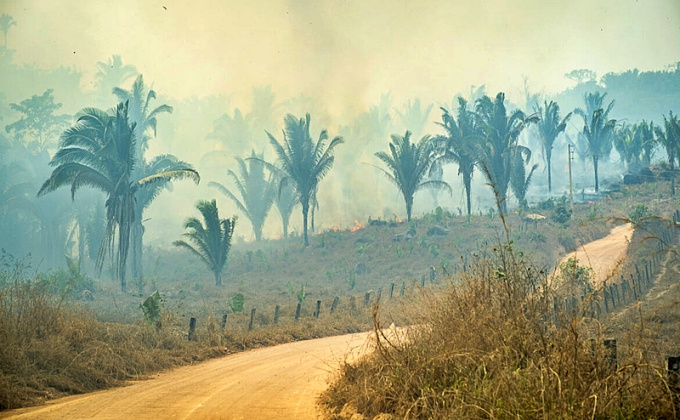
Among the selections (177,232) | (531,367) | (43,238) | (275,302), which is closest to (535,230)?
(275,302)

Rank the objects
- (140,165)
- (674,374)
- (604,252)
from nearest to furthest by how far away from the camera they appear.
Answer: (674,374) → (604,252) → (140,165)

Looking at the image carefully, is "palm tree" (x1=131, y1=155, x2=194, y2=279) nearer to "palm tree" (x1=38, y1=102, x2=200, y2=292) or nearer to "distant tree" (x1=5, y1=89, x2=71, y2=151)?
"palm tree" (x1=38, y1=102, x2=200, y2=292)

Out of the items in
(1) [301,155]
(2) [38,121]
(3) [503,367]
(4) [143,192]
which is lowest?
(3) [503,367]

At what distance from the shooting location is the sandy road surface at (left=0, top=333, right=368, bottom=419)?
28.1 ft

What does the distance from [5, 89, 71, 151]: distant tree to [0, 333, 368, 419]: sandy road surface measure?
6106 centimetres

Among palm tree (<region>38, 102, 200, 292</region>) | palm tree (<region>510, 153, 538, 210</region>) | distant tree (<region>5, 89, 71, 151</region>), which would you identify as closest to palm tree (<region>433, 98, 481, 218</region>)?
palm tree (<region>510, 153, 538, 210</region>)

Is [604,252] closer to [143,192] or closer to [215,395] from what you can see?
[215,395]

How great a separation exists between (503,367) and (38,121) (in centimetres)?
7005

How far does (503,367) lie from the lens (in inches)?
244

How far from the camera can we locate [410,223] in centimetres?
4388

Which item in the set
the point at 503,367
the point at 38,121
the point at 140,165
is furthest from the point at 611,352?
the point at 38,121

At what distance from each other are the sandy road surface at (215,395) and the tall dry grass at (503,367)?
36.4 inches

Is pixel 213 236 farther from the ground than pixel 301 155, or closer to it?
closer to it

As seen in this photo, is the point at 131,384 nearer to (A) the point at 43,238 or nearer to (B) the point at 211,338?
(B) the point at 211,338
